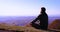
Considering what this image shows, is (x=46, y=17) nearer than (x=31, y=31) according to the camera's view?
No

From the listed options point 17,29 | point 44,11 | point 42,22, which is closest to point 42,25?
point 42,22

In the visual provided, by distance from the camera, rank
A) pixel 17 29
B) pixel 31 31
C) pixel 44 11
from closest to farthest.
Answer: pixel 31 31 → pixel 17 29 → pixel 44 11

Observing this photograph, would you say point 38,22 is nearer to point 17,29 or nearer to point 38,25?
point 38,25

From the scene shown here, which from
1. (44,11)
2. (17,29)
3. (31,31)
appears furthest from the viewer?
(44,11)

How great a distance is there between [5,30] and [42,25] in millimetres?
1989

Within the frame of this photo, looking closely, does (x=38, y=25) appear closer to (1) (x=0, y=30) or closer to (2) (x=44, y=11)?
(2) (x=44, y=11)

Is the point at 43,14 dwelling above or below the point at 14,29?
above

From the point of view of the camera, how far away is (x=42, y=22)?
7375mm

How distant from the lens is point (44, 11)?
7250mm

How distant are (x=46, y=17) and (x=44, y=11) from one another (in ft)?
1.27

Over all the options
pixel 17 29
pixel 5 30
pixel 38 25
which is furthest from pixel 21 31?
pixel 38 25

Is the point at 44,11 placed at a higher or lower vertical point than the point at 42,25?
higher

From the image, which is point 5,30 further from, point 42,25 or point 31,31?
point 42,25

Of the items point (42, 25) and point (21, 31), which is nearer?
point (21, 31)
